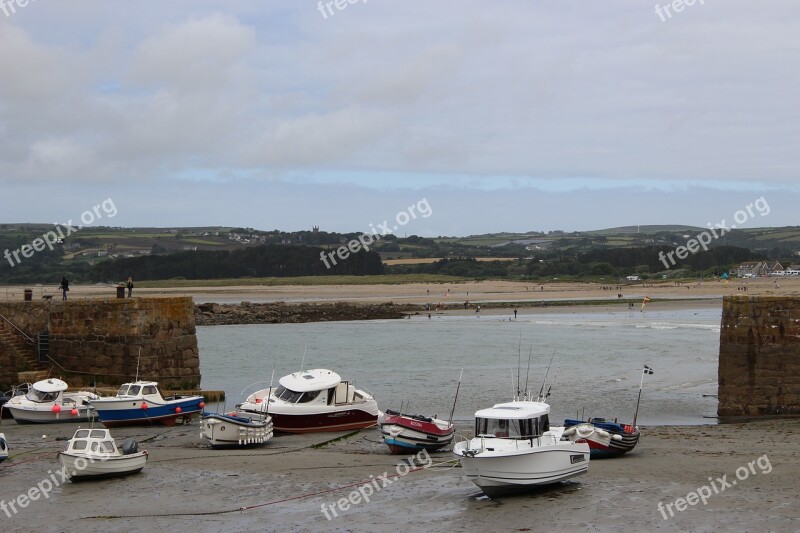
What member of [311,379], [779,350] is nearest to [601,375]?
[779,350]

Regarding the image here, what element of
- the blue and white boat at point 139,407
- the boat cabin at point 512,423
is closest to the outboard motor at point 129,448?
the blue and white boat at point 139,407

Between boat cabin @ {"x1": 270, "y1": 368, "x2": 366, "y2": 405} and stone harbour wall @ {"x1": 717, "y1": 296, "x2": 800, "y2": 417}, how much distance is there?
31.3 feet

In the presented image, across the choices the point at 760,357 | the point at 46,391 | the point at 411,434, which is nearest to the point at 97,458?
the point at 411,434

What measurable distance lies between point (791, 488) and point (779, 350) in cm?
942

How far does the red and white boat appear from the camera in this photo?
21547 mm

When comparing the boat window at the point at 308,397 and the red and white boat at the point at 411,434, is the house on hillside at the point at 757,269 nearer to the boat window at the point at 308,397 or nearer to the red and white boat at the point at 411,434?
the boat window at the point at 308,397

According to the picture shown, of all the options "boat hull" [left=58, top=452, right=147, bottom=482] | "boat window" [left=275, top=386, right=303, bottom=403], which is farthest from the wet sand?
"boat window" [left=275, top=386, right=303, bottom=403]

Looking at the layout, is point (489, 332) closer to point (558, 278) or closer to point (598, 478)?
point (598, 478)

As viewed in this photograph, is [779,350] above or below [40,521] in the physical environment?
above

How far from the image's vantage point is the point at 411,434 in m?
21.5

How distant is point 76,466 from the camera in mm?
18484

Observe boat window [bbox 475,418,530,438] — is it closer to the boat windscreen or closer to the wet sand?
the boat windscreen

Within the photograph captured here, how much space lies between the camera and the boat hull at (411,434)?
21.5 metres

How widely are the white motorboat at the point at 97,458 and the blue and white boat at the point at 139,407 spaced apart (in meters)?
6.07
